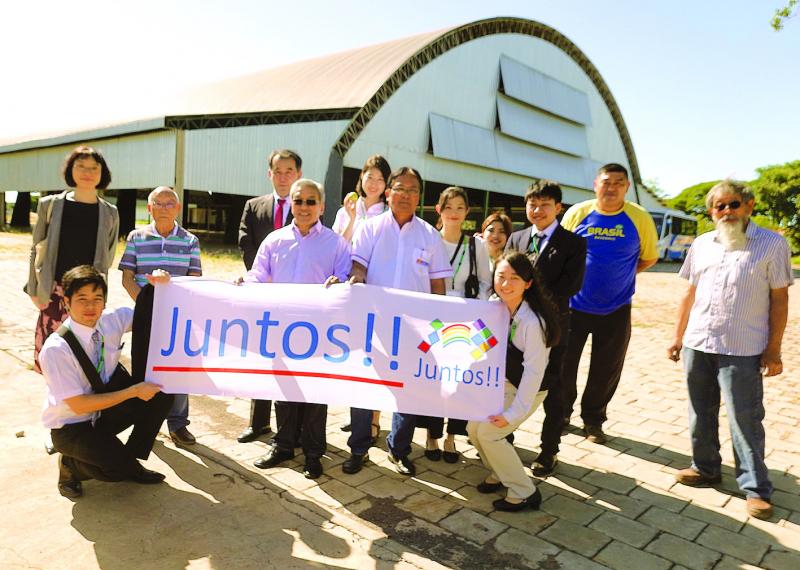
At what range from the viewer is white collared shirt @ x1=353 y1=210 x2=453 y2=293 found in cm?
372

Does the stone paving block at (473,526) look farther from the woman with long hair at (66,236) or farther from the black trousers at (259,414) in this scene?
the woman with long hair at (66,236)

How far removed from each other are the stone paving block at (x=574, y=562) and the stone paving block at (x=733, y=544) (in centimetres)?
75

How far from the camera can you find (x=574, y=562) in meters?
2.81

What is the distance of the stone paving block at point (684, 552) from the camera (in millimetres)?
2869

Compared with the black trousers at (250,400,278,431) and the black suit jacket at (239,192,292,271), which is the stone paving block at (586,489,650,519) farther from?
the black suit jacket at (239,192,292,271)

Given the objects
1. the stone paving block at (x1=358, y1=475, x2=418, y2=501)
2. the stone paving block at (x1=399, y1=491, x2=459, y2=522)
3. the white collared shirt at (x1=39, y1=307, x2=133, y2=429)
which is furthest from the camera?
the stone paving block at (x1=358, y1=475, x2=418, y2=501)

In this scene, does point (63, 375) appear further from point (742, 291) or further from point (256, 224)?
point (742, 291)

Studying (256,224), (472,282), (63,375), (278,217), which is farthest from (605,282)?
(63,375)

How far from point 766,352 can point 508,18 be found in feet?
86.7

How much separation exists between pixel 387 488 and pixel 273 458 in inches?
33.2

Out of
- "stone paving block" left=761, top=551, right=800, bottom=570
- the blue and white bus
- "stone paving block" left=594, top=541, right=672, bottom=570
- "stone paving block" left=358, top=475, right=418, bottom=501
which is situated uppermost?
the blue and white bus

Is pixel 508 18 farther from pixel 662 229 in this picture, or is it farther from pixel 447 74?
pixel 662 229

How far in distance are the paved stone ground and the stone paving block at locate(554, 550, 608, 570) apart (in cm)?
1

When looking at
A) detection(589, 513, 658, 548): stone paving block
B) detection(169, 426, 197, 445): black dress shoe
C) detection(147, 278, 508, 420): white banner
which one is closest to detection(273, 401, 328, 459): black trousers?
detection(147, 278, 508, 420): white banner
